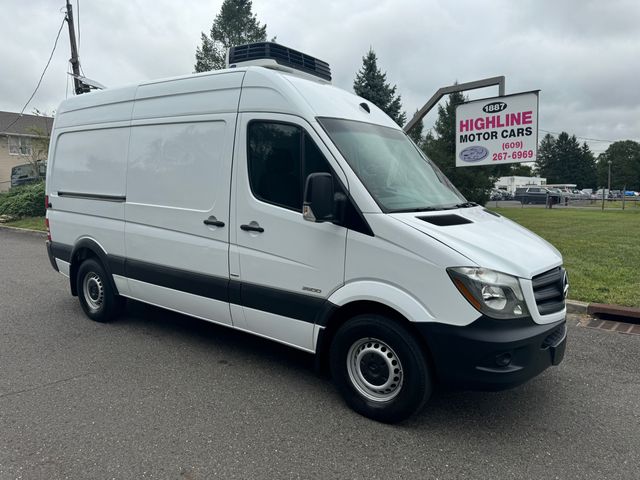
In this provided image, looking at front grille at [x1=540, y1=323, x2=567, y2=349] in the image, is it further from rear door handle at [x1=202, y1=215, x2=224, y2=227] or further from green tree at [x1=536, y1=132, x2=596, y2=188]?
green tree at [x1=536, y1=132, x2=596, y2=188]

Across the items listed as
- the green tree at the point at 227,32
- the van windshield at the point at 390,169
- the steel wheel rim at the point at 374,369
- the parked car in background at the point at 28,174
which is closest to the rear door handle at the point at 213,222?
the van windshield at the point at 390,169

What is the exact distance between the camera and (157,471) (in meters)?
2.88

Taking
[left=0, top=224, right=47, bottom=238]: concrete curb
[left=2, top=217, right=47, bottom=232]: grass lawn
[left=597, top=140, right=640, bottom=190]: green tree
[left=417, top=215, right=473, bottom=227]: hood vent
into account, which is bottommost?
[left=0, top=224, right=47, bottom=238]: concrete curb

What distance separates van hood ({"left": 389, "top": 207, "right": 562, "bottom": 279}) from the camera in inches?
124

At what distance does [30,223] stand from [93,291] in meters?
15.0

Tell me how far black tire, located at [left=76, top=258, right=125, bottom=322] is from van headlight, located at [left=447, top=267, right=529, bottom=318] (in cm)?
414

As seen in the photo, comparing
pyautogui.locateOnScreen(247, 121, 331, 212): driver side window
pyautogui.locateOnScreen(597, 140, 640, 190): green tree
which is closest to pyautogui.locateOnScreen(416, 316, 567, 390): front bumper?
pyautogui.locateOnScreen(247, 121, 331, 212): driver side window

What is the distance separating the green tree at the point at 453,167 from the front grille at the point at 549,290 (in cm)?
2089

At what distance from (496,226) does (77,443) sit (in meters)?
3.37

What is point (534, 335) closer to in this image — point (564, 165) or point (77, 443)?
point (77, 443)

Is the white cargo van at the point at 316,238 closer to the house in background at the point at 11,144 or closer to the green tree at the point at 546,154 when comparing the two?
the house in background at the point at 11,144

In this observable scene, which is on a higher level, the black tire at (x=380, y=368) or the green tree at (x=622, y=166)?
the green tree at (x=622, y=166)

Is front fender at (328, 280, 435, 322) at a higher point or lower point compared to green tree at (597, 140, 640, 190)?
lower

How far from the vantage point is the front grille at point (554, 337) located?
129 inches
